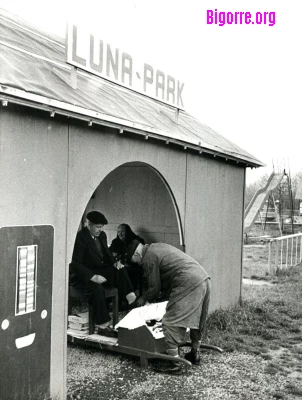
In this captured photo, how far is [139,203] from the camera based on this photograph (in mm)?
9281

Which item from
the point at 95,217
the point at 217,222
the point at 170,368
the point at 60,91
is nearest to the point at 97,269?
the point at 95,217

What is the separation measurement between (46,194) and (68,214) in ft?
1.34

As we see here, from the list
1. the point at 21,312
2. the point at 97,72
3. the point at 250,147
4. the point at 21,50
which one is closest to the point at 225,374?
the point at 21,312

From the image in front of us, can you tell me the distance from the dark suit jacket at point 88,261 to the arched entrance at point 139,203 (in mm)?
1213

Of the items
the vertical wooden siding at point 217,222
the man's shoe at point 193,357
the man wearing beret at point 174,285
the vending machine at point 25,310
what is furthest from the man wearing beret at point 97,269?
the vending machine at point 25,310

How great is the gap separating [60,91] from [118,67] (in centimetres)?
141

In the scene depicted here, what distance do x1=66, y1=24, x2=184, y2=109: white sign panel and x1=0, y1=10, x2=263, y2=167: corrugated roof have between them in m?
0.23

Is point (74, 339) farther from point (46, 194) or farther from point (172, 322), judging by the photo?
point (46, 194)

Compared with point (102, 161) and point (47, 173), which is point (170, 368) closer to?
point (102, 161)

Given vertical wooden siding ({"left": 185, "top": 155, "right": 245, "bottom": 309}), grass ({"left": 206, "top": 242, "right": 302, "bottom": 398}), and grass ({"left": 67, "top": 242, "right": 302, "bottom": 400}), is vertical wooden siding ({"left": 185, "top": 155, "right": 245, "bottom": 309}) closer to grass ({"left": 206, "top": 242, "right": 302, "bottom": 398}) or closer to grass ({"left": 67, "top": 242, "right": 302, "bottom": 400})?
grass ({"left": 206, "top": 242, "right": 302, "bottom": 398})

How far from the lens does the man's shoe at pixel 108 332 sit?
6.85m

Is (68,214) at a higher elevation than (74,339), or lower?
higher

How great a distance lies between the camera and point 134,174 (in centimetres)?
939

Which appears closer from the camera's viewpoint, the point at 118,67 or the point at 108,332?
the point at 118,67
